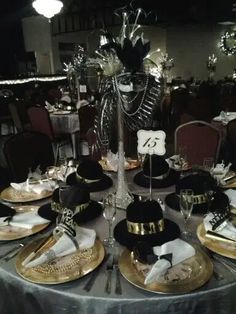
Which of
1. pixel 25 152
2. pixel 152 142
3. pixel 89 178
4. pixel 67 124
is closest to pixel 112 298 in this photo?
pixel 152 142

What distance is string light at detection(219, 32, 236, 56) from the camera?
1107 centimetres

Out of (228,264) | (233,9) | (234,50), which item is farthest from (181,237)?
(234,50)

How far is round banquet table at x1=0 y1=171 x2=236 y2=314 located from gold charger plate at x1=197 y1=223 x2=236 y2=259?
63mm

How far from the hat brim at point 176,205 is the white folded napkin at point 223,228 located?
96 mm

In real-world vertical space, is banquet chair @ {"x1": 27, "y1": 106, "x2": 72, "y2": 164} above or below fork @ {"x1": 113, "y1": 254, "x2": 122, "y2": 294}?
below

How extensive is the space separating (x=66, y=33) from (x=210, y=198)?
1150 cm

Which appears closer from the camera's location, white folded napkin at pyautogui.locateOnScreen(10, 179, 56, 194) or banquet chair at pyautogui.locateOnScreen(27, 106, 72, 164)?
white folded napkin at pyautogui.locateOnScreen(10, 179, 56, 194)

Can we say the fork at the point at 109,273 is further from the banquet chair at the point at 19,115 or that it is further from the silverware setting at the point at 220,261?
the banquet chair at the point at 19,115

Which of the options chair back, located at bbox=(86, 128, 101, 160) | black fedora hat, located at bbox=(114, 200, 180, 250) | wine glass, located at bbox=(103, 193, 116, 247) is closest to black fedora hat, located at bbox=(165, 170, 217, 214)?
black fedora hat, located at bbox=(114, 200, 180, 250)

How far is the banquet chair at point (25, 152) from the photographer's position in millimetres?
2188

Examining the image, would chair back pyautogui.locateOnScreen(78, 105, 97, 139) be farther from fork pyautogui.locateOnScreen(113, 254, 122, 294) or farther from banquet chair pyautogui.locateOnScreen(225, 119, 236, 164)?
fork pyautogui.locateOnScreen(113, 254, 122, 294)

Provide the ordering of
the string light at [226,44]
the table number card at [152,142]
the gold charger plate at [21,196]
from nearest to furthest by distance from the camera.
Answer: the table number card at [152,142]
the gold charger plate at [21,196]
the string light at [226,44]

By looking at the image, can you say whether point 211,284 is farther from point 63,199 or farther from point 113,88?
point 113,88

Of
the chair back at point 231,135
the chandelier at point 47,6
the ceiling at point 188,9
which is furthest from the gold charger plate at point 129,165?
the ceiling at point 188,9
